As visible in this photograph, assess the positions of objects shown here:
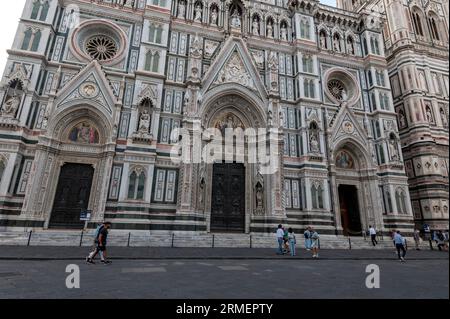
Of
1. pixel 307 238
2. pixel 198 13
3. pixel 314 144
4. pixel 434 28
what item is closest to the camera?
pixel 307 238

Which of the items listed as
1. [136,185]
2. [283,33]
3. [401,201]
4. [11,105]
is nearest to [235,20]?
[283,33]

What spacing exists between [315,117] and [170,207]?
1310 cm

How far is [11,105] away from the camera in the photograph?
16.1m

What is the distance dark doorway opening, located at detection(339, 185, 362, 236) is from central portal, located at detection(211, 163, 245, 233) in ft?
29.1

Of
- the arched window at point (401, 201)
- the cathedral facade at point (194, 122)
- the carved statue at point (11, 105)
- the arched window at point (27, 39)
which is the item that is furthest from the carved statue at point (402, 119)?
the arched window at point (27, 39)

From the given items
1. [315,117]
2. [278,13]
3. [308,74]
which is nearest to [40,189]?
[315,117]

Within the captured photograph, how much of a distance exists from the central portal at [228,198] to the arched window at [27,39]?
14.6 meters

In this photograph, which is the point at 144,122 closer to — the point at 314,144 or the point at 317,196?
the point at 314,144

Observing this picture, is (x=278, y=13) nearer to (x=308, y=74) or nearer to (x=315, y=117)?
(x=308, y=74)

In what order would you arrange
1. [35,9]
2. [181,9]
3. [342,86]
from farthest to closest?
1. [342,86]
2. [181,9]
3. [35,9]

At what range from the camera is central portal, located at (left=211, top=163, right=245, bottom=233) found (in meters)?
18.7

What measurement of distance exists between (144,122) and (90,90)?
4227mm
